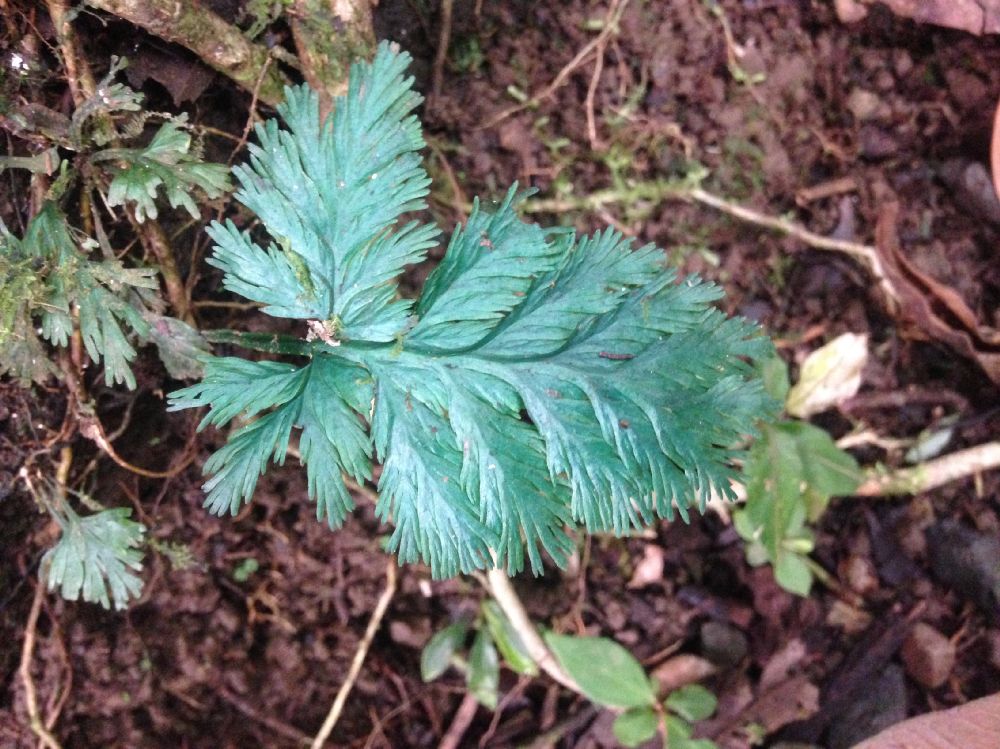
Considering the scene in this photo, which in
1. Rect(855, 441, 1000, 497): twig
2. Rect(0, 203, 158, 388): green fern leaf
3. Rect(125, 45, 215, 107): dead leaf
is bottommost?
Rect(855, 441, 1000, 497): twig

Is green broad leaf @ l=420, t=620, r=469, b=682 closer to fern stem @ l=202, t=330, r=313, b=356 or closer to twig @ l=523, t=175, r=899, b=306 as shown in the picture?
fern stem @ l=202, t=330, r=313, b=356

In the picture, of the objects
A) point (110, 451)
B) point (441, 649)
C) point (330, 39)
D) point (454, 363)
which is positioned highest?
point (330, 39)

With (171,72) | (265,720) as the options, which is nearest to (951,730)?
(265,720)

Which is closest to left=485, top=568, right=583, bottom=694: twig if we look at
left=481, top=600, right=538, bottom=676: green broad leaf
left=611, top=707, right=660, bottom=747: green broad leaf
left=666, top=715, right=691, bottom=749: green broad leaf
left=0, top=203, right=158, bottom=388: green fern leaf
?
left=481, top=600, right=538, bottom=676: green broad leaf

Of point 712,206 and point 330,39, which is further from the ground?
point 330,39

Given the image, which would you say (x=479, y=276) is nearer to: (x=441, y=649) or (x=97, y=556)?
(x=97, y=556)

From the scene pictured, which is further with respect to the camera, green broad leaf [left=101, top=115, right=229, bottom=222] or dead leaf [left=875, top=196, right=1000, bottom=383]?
dead leaf [left=875, top=196, right=1000, bottom=383]

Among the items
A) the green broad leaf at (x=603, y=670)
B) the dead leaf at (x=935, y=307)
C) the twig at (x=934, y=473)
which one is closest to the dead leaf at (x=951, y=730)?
the green broad leaf at (x=603, y=670)

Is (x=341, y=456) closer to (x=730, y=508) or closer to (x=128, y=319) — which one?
(x=128, y=319)
